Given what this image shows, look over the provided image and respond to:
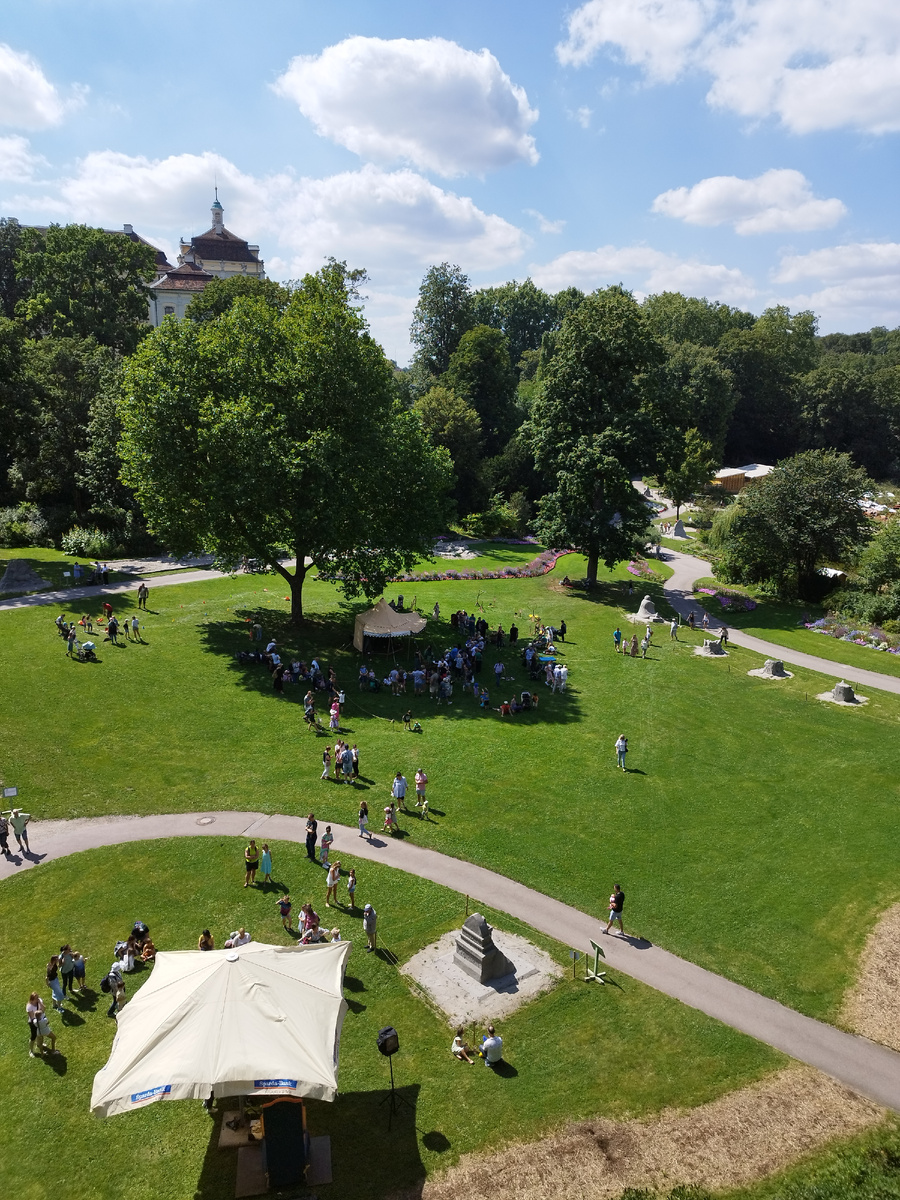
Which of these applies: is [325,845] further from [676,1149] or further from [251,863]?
[676,1149]

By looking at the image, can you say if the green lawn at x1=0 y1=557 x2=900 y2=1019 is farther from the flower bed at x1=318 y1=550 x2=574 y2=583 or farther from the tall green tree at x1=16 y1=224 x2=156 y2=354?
the tall green tree at x1=16 y1=224 x2=156 y2=354

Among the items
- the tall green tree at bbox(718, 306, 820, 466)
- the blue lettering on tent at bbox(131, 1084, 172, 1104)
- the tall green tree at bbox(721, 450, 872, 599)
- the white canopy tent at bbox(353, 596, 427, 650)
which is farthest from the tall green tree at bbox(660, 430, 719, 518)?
the blue lettering on tent at bbox(131, 1084, 172, 1104)

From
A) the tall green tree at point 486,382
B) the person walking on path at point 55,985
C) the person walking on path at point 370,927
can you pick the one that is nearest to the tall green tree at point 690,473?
the tall green tree at point 486,382

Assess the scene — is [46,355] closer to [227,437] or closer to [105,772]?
[227,437]

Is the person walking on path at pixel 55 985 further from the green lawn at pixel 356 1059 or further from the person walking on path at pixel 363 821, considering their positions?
the person walking on path at pixel 363 821

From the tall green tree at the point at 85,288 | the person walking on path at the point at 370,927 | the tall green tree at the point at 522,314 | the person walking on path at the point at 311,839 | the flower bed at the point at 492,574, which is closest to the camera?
the person walking on path at the point at 370,927

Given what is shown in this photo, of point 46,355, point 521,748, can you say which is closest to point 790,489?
point 521,748

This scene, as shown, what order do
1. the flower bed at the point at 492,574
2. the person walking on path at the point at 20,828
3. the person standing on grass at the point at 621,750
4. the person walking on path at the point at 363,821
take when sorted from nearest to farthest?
the person walking on path at the point at 20,828, the person walking on path at the point at 363,821, the person standing on grass at the point at 621,750, the flower bed at the point at 492,574
